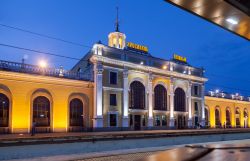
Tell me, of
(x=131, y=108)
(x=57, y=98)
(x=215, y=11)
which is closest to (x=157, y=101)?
(x=131, y=108)

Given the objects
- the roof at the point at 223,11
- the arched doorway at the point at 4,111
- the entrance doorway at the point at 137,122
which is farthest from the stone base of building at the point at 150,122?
the roof at the point at 223,11

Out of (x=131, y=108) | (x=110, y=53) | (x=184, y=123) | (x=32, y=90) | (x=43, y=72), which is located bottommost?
(x=184, y=123)

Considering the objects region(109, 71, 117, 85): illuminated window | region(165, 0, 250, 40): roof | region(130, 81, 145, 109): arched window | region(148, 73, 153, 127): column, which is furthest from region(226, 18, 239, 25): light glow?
region(148, 73, 153, 127): column

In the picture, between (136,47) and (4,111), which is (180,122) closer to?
(136,47)

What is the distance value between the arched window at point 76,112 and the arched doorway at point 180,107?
1593 cm

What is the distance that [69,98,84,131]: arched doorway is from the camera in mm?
30953

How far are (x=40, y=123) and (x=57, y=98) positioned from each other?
10.7 ft

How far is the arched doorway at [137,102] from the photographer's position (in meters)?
36.3

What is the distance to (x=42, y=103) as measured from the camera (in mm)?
28922

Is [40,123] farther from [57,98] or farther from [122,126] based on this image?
[122,126]

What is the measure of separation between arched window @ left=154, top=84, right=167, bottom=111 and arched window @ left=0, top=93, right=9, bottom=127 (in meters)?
20.1

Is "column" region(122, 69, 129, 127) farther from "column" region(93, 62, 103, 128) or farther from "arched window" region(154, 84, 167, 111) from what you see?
"arched window" region(154, 84, 167, 111)

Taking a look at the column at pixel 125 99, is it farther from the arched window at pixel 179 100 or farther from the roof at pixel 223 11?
the roof at pixel 223 11

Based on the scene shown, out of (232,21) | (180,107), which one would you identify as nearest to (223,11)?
(232,21)
